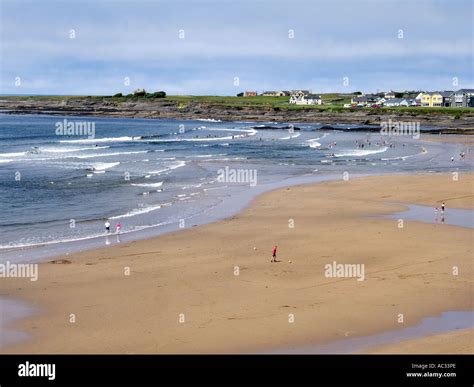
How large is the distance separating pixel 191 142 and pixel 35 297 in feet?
214

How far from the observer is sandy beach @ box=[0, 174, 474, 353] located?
1585 centimetres

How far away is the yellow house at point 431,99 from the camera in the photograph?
170500 mm

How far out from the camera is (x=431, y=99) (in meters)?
172

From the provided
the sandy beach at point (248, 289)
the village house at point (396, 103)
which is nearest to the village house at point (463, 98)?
the village house at point (396, 103)

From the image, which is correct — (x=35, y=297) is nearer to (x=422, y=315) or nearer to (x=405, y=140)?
(x=422, y=315)

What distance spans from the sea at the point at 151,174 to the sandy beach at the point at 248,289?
3.06 meters

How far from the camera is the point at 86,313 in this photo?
17.7 m

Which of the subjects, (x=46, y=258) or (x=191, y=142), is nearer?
(x=46, y=258)

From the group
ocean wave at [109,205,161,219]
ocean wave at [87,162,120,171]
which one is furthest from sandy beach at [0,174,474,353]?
ocean wave at [87,162,120,171]

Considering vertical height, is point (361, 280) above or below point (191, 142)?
below

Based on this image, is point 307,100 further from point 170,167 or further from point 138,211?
point 138,211

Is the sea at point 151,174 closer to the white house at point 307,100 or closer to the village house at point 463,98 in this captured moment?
the village house at point 463,98

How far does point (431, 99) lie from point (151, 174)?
5406 inches
